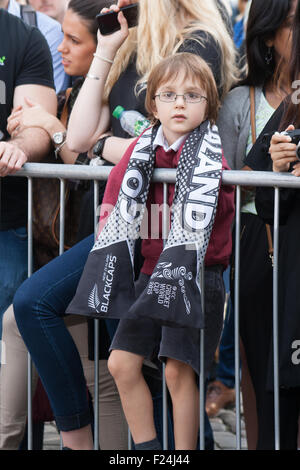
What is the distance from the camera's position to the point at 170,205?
368 cm

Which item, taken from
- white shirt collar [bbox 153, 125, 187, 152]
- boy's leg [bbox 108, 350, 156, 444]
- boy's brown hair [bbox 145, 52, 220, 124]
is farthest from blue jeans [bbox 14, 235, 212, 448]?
boy's brown hair [bbox 145, 52, 220, 124]

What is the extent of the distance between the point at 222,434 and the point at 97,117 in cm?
240

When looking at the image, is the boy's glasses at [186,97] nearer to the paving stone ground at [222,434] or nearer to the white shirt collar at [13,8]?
the white shirt collar at [13,8]

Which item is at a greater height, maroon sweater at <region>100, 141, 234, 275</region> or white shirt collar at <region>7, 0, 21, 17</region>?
white shirt collar at <region>7, 0, 21, 17</region>

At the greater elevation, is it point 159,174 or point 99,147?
point 99,147

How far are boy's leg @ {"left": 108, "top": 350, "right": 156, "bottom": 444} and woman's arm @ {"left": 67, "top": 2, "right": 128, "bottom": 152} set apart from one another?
1074mm

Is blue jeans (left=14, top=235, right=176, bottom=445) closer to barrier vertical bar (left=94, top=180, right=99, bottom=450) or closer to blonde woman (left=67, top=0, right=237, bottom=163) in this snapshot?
barrier vertical bar (left=94, top=180, right=99, bottom=450)

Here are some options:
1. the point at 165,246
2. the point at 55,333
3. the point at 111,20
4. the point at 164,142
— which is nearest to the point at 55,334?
the point at 55,333

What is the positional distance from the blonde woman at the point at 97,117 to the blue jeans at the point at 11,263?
421mm

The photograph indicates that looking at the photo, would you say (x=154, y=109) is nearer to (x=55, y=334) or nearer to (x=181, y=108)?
(x=181, y=108)

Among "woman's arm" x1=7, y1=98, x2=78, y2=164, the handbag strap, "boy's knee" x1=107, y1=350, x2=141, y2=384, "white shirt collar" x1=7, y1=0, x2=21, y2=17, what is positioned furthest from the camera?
"white shirt collar" x1=7, y1=0, x2=21, y2=17

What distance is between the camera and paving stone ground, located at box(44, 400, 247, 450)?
5273 millimetres

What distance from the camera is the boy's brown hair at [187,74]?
3.59m
